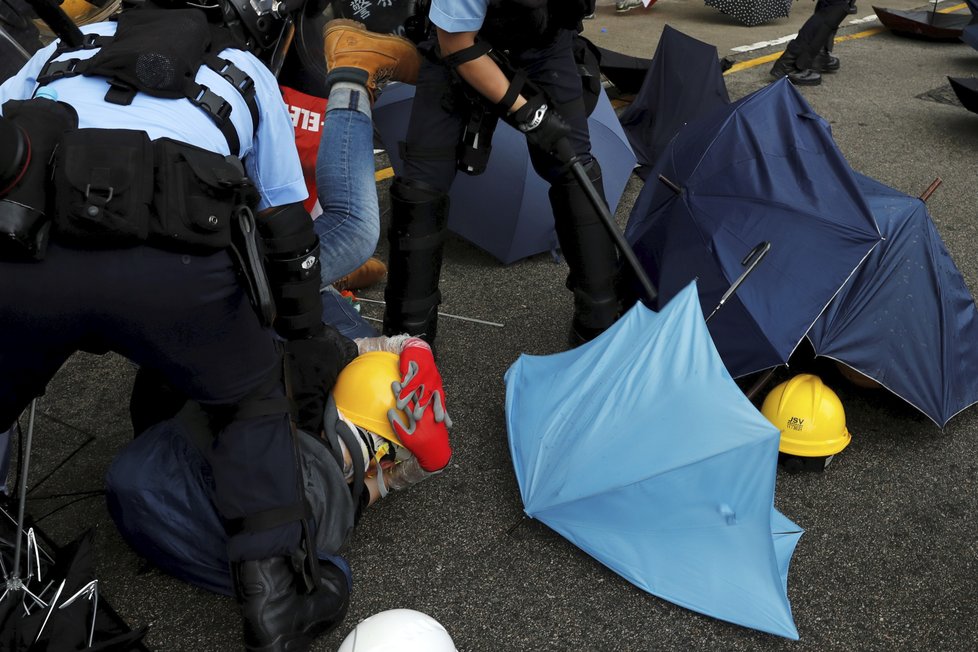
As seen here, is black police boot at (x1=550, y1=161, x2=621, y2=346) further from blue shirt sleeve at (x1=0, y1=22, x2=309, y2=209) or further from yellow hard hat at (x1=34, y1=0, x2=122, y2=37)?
yellow hard hat at (x1=34, y1=0, x2=122, y2=37)

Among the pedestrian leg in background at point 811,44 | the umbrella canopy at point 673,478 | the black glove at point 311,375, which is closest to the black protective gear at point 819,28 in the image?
the pedestrian leg in background at point 811,44

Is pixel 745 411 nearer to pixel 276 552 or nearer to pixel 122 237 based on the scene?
pixel 276 552

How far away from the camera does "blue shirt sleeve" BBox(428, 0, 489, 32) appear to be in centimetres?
270

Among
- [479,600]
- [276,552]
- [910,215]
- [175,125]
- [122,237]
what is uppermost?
[175,125]

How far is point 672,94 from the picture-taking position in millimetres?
5059

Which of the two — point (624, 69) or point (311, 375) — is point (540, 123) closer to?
point (311, 375)

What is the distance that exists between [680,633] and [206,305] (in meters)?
1.50

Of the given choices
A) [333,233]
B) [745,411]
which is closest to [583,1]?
[333,233]

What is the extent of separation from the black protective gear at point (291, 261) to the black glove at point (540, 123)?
37.0 inches

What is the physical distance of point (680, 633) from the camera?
2.41 metres

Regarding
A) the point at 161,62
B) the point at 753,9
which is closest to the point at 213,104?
the point at 161,62

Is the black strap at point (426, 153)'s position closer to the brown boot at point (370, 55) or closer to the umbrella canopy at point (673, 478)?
the brown boot at point (370, 55)

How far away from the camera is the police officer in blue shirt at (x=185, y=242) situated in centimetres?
175

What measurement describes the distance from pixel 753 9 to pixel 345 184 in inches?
303
